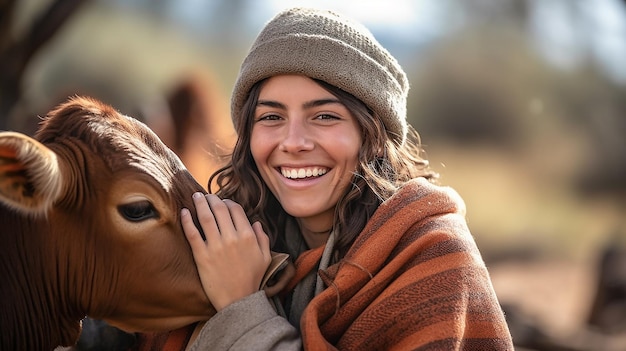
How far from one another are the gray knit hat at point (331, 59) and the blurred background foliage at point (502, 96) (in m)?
9.42

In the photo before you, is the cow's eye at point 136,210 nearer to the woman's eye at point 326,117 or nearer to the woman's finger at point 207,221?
the woman's finger at point 207,221

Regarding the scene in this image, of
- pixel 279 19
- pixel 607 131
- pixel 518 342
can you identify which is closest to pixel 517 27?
pixel 607 131

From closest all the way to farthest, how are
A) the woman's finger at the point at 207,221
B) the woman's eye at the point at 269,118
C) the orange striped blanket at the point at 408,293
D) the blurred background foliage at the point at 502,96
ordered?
1. the orange striped blanket at the point at 408,293
2. the woman's finger at the point at 207,221
3. the woman's eye at the point at 269,118
4. the blurred background foliage at the point at 502,96

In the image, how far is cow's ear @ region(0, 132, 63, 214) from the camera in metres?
2.11

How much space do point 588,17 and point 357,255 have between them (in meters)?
17.8

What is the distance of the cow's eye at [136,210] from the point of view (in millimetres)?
2369

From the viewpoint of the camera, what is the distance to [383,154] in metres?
Result: 2.76

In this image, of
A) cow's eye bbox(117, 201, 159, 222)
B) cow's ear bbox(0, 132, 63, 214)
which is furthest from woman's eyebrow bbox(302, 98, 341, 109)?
cow's ear bbox(0, 132, 63, 214)

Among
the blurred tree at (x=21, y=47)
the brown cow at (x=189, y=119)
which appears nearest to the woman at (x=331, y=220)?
the brown cow at (x=189, y=119)

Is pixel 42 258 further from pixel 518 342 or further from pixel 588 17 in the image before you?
pixel 588 17

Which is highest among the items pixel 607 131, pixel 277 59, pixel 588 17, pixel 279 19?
pixel 588 17

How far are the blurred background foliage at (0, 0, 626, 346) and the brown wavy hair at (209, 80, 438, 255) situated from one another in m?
9.29

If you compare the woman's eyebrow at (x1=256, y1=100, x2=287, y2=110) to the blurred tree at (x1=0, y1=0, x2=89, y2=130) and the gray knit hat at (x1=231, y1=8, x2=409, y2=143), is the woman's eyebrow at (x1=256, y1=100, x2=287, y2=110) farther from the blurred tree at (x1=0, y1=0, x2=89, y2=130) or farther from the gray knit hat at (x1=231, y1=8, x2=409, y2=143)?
the blurred tree at (x1=0, y1=0, x2=89, y2=130)

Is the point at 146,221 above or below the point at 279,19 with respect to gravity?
below
